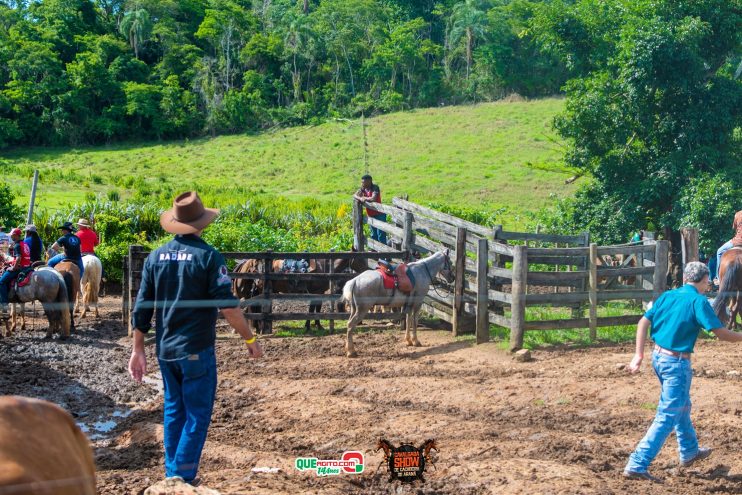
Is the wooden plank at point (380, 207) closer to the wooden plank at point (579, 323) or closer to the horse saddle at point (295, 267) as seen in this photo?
the horse saddle at point (295, 267)

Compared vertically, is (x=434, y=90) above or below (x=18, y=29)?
below

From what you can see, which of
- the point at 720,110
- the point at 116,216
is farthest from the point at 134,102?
the point at 720,110

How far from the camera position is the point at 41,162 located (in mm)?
58625

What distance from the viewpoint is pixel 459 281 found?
1415 centimetres

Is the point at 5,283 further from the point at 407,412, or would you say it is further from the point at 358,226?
the point at 407,412

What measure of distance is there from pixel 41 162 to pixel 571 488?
57.6 metres

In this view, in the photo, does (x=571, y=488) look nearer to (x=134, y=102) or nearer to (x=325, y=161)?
(x=325, y=161)

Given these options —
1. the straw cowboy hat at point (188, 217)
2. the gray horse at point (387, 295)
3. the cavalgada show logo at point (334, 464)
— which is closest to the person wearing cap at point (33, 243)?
the gray horse at point (387, 295)

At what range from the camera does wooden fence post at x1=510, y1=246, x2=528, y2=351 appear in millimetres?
12359

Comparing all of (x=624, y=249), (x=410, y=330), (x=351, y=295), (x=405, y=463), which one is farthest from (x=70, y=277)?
(x=405, y=463)

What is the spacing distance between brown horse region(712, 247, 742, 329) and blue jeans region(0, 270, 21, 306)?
1153 cm

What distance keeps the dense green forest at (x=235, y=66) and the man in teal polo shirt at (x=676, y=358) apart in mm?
58446

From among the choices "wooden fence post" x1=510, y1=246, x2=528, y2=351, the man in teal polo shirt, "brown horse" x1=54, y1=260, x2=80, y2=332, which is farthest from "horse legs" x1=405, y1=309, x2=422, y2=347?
the man in teal polo shirt

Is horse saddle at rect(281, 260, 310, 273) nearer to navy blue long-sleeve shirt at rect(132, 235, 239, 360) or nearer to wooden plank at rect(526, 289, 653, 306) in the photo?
wooden plank at rect(526, 289, 653, 306)
